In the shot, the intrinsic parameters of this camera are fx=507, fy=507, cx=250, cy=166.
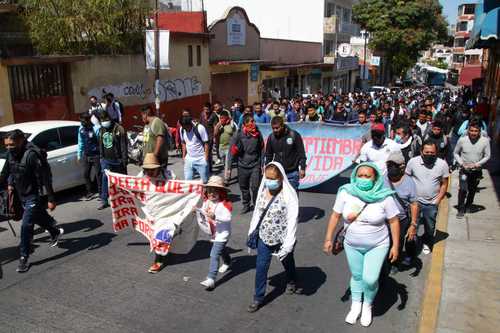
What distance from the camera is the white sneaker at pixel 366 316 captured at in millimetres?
4965

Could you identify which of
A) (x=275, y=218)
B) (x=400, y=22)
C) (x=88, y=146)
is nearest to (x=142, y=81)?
(x=88, y=146)

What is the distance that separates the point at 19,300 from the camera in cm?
547

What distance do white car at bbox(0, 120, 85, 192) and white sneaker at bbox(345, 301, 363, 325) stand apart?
6.45m

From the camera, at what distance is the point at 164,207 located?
6.21 meters

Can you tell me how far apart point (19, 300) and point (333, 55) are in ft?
132

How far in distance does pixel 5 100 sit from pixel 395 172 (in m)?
10.7

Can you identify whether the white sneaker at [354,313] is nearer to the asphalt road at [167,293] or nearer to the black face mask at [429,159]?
the asphalt road at [167,293]

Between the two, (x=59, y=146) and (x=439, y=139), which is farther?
(x=59, y=146)

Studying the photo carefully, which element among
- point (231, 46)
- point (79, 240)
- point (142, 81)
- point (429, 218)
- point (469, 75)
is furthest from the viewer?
point (469, 75)

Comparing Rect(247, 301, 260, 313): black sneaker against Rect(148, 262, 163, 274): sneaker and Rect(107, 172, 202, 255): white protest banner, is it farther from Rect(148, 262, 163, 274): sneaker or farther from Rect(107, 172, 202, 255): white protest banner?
Rect(148, 262, 163, 274): sneaker

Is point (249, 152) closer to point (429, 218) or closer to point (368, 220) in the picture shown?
point (429, 218)

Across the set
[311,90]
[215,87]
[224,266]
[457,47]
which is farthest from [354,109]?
[457,47]

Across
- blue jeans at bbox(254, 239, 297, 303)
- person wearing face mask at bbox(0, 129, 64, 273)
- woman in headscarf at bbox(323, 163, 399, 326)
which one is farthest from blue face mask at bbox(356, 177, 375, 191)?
person wearing face mask at bbox(0, 129, 64, 273)

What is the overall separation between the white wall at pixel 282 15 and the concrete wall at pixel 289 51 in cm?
180
